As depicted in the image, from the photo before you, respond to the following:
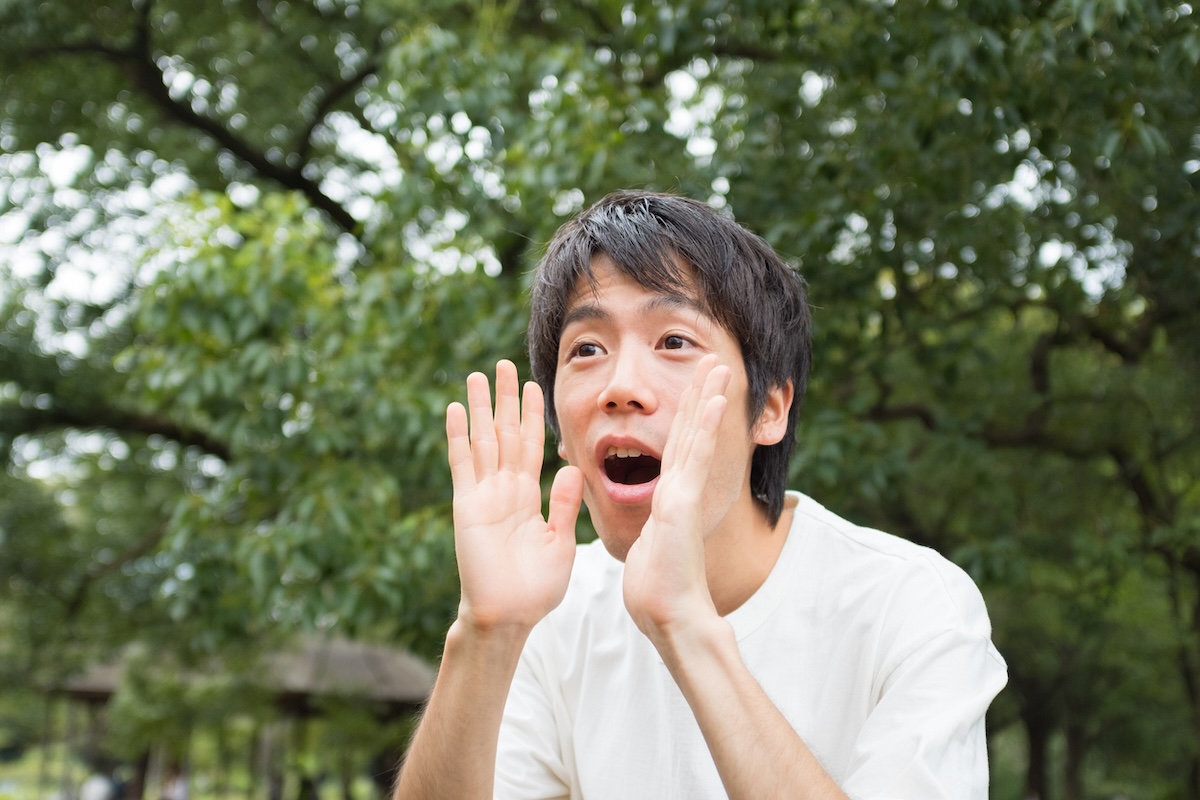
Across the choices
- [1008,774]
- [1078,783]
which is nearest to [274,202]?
[1078,783]

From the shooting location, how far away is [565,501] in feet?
6.40

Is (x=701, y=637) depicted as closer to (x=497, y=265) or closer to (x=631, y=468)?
(x=631, y=468)

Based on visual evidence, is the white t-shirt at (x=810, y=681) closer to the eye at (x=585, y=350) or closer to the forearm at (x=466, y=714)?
the forearm at (x=466, y=714)

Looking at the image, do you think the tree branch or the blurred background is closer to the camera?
the blurred background

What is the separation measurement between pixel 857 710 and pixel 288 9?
28.7 feet

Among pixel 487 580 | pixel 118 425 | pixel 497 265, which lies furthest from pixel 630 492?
pixel 118 425

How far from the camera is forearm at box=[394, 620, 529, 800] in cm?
181

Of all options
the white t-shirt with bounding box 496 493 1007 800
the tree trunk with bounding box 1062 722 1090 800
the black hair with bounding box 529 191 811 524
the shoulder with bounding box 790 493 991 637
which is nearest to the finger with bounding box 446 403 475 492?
the black hair with bounding box 529 191 811 524

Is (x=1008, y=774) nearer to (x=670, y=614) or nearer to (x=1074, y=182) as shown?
(x=1074, y=182)

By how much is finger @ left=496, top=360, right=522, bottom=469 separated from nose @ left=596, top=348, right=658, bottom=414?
147 mm

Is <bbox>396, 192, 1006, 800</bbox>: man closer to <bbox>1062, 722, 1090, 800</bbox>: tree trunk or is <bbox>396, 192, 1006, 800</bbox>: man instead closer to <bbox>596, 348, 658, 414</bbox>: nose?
<bbox>596, 348, 658, 414</bbox>: nose

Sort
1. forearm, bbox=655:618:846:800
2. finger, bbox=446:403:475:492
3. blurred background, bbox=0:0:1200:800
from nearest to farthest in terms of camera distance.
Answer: forearm, bbox=655:618:846:800
finger, bbox=446:403:475:492
blurred background, bbox=0:0:1200:800

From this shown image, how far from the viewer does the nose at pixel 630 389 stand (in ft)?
6.51

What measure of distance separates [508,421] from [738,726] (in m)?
0.65
